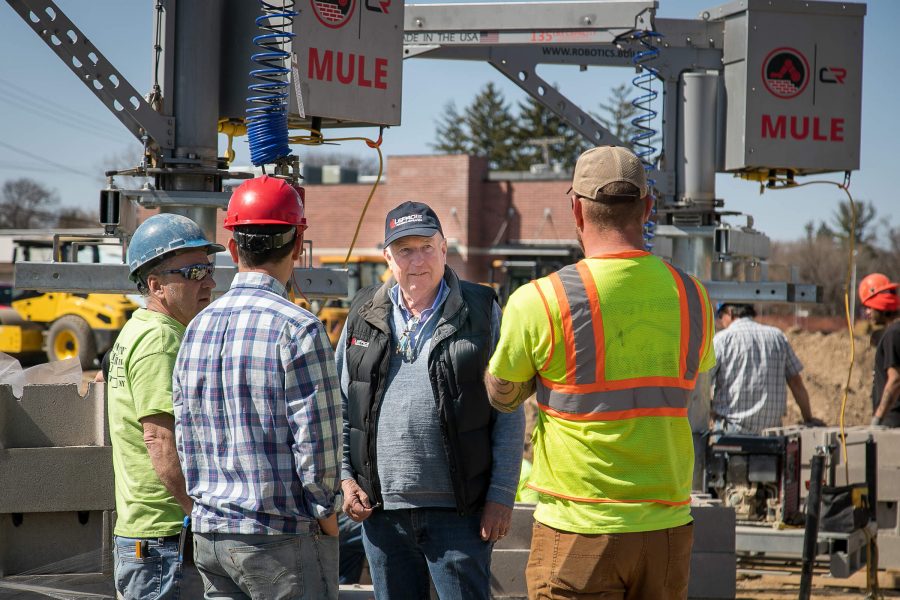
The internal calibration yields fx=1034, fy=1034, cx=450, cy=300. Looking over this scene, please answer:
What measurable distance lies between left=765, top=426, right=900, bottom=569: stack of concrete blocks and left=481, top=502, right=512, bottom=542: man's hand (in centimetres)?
443

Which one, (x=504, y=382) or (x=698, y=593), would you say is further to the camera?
(x=698, y=593)

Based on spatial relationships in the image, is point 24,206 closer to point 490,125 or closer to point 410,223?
point 490,125

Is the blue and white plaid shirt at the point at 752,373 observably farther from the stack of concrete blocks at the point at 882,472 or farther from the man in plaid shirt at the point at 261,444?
the man in plaid shirt at the point at 261,444

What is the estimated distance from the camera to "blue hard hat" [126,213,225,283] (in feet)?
11.7

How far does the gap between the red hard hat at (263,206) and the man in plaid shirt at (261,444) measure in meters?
0.18

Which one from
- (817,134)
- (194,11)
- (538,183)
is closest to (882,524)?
(817,134)

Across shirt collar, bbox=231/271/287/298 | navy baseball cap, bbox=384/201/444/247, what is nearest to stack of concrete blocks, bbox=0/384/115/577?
navy baseball cap, bbox=384/201/444/247

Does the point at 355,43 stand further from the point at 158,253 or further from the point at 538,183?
the point at 538,183

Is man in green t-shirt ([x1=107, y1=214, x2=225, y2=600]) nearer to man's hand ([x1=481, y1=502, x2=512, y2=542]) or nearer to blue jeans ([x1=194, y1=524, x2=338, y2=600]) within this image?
blue jeans ([x1=194, y1=524, x2=338, y2=600])

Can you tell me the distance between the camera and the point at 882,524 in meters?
7.70

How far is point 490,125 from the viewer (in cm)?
6631

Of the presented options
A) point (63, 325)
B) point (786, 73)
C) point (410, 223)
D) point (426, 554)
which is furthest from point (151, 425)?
point (63, 325)

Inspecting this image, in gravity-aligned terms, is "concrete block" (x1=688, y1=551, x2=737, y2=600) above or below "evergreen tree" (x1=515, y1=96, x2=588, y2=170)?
below

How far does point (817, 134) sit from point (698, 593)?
12.2 ft
